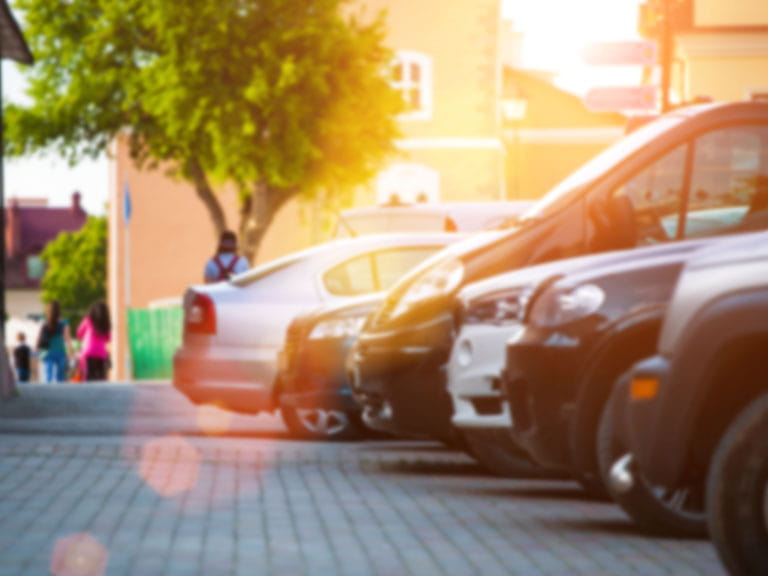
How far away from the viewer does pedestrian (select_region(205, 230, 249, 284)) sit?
2138 cm

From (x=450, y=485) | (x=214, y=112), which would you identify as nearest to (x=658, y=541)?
(x=450, y=485)

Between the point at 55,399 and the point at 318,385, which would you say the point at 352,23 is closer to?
the point at 55,399

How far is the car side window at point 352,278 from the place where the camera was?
1485 cm

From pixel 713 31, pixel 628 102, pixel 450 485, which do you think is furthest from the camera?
pixel 713 31

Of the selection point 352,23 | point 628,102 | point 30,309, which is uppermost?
point 352,23

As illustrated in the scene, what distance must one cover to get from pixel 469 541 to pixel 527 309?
1.01 metres

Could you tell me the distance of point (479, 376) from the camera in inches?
386

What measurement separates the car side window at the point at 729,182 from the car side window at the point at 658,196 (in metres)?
0.07

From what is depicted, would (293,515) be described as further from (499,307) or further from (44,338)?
(44,338)

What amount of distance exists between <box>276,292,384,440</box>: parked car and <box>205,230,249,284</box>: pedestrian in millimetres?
7447

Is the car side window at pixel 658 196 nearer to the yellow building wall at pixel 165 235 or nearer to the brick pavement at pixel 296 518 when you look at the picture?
the brick pavement at pixel 296 518

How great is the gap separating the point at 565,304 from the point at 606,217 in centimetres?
221

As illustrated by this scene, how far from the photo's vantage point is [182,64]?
44.0m

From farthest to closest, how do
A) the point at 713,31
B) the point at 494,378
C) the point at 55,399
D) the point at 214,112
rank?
the point at 214,112 < the point at 713,31 < the point at 55,399 < the point at 494,378
